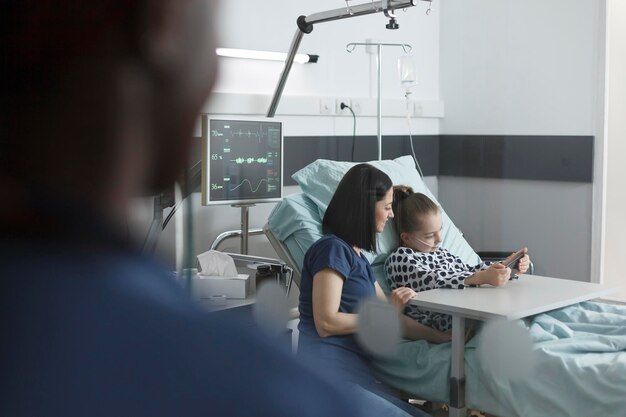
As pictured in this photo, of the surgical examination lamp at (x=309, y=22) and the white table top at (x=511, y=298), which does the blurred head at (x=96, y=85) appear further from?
the surgical examination lamp at (x=309, y=22)

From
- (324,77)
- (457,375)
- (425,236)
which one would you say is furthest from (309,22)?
(457,375)

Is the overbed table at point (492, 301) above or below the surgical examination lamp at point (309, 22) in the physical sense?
below

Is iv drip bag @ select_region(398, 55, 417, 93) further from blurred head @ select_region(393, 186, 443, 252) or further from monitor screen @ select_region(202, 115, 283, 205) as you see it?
monitor screen @ select_region(202, 115, 283, 205)

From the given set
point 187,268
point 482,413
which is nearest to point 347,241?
point 482,413

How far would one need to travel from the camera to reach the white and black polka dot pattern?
2277mm

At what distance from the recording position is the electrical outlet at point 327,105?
2.79m

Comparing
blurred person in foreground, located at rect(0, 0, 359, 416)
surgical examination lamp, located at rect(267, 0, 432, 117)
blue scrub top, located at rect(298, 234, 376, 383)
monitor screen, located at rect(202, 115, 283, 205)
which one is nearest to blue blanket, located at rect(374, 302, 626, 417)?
blue scrub top, located at rect(298, 234, 376, 383)

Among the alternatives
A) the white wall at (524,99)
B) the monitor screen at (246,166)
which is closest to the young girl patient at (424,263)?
the monitor screen at (246,166)

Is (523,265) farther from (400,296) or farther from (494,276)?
(400,296)

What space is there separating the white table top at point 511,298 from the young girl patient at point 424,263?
34mm

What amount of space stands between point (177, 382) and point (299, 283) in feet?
6.56

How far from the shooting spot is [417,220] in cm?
242

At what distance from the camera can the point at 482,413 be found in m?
2.00

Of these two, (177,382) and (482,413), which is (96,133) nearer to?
(177,382)
